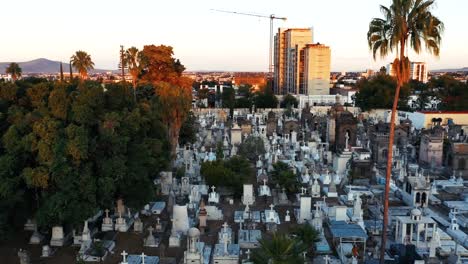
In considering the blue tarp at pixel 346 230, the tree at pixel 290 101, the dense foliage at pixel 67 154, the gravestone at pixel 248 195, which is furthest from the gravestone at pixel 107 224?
the tree at pixel 290 101

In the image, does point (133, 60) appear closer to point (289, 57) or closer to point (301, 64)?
point (301, 64)

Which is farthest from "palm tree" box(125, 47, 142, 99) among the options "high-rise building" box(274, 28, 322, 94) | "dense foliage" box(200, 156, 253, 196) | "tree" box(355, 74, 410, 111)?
"high-rise building" box(274, 28, 322, 94)

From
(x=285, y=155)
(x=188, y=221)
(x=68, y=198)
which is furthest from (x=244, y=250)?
(x=285, y=155)

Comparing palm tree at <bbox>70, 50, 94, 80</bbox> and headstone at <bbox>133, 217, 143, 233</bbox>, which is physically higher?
palm tree at <bbox>70, 50, 94, 80</bbox>

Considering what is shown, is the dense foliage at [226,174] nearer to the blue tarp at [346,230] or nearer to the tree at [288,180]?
the tree at [288,180]

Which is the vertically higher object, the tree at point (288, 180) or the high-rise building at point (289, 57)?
the high-rise building at point (289, 57)

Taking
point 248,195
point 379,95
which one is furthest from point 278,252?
point 379,95

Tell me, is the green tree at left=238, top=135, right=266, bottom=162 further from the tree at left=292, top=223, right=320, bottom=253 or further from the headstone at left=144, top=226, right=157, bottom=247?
the tree at left=292, top=223, right=320, bottom=253
